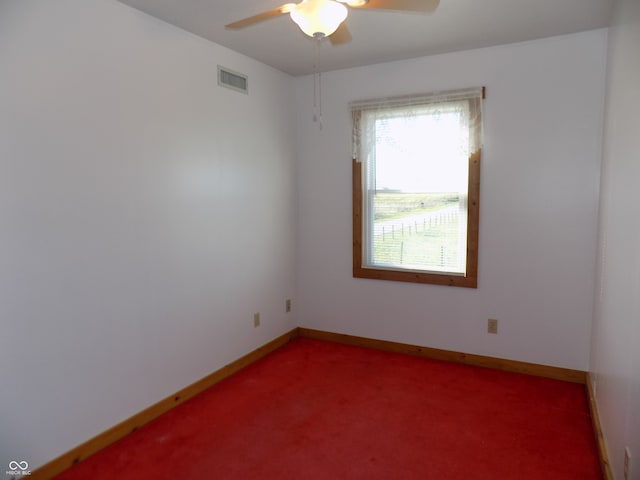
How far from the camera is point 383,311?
399 centimetres

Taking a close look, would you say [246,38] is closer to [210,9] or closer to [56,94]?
[210,9]

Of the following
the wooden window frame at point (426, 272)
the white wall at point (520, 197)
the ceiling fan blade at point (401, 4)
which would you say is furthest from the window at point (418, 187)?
the ceiling fan blade at point (401, 4)

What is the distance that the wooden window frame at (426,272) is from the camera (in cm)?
348

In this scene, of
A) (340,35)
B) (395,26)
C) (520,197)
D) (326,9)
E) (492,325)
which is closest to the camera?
(326,9)

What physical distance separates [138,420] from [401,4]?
8.85 ft

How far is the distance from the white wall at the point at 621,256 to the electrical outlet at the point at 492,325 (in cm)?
79

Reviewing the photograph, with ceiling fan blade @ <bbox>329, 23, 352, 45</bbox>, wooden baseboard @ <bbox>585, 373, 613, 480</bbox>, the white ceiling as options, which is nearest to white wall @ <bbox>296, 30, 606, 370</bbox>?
the white ceiling

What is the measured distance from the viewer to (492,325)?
3.55m

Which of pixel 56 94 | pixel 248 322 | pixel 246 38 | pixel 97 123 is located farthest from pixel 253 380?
pixel 246 38

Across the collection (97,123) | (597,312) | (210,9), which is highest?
(210,9)

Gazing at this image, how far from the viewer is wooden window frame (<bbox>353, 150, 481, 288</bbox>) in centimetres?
348

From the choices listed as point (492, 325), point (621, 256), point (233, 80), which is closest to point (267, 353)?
A: point (492, 325)

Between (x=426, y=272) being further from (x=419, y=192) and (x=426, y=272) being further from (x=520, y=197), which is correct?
(x=520, y=197)

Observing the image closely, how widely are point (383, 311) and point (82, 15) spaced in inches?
121
